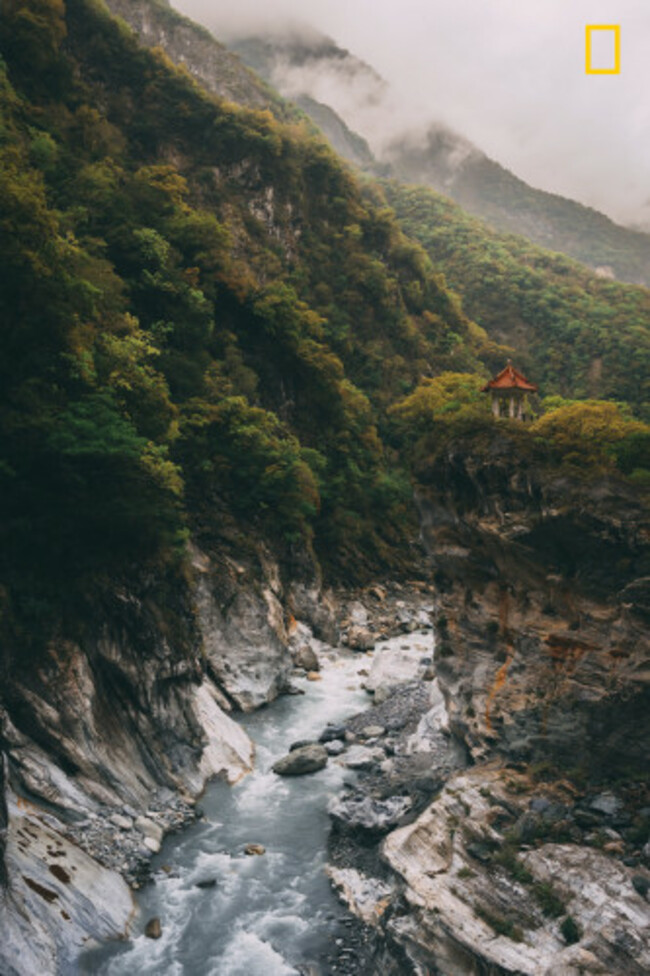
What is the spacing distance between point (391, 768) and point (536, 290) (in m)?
69.8

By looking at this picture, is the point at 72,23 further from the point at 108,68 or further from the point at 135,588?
the point at 135,588

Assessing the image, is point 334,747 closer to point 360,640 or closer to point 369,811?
point 369,811

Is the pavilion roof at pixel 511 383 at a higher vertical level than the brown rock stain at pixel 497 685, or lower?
higher

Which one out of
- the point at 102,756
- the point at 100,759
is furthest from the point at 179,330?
the point at 100,759

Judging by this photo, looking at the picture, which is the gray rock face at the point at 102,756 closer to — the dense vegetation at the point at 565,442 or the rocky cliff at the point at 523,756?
the rocky cliff at the point at 523,756

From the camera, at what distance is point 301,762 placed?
2177 cm

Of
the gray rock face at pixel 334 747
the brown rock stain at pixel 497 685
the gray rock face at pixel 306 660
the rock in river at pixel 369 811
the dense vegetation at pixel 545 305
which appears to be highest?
the dense vegetation at pixel 545 305

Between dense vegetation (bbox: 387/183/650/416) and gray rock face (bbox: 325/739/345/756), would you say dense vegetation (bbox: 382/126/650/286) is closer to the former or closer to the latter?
dense vegetation (bbox: 387/183/650/416)

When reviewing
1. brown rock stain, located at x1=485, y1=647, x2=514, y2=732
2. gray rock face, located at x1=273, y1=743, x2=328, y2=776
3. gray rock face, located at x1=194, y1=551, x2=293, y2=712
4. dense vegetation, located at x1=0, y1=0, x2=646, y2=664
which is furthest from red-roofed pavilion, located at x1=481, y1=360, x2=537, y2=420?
gray rock face, located at x1=273, y1=743, x2=328, y2=776

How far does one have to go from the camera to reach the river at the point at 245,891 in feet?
43.8

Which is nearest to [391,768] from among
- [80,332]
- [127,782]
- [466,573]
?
[466,573]

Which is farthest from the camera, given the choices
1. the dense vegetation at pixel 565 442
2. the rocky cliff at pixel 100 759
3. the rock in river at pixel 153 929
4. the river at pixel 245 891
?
the dense vegetation at pixel 565 442

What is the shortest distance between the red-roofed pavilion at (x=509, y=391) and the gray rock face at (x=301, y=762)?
15.5 m

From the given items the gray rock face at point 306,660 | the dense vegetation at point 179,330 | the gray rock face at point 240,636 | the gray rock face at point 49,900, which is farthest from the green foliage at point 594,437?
the gray rock face at point 306,660
